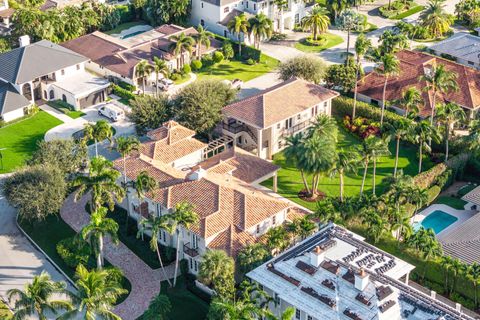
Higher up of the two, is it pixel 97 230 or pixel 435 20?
pixel 435 20

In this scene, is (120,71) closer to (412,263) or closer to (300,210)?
Result: (300,210)

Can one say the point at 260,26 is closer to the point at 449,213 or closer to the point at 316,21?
the point at 316,21

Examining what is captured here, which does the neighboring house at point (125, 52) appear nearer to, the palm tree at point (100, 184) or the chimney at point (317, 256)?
the palm tree at point (100, 184)

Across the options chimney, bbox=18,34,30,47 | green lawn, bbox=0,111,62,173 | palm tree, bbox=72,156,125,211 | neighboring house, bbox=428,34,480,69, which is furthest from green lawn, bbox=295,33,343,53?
palm tree, bbox=72,156,125,211

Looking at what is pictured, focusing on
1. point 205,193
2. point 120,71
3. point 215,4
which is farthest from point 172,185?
point 215,4

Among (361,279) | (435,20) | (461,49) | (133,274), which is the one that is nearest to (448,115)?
Answer: (461,49)

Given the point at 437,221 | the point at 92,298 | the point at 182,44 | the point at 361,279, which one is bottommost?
the point at 437,221

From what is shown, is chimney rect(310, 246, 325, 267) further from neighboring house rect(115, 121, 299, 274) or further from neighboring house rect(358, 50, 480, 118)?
neighboring house rect(358, 50, 480, 118)
